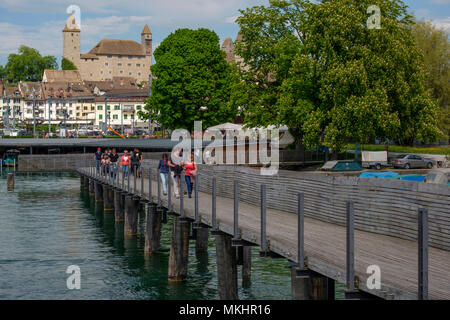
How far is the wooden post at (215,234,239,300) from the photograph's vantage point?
17797mm

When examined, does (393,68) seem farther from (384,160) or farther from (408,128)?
(384,160)

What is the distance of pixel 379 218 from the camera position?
50.3ft

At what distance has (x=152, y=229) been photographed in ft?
88.0

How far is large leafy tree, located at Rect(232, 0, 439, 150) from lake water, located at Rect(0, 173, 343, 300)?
1388cm

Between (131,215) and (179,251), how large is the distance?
9.80m

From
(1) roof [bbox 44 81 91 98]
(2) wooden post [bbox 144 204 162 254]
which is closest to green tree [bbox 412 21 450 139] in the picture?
(2) wooden post [bbox 144 204 162 254]

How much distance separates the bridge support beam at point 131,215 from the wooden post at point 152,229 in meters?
3.44

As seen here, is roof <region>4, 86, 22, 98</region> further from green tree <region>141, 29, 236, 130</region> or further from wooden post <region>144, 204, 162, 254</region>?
wooden post <region>144, 204, 162, 254</region>

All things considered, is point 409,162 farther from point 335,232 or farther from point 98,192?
point 335,232

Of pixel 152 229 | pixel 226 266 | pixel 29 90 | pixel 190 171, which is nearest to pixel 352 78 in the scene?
pixel 152 229

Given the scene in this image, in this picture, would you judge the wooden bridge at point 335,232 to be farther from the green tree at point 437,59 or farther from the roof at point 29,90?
the roof at point 29,90

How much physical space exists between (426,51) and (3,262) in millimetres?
55182
